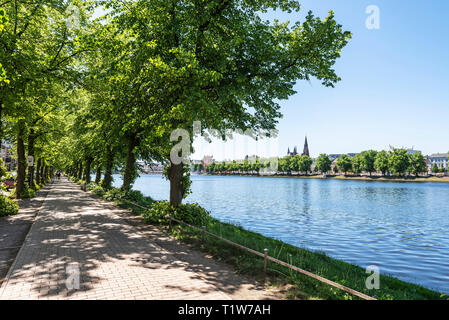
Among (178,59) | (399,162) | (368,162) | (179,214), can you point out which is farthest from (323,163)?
(178,59)

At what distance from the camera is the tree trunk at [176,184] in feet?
43.7

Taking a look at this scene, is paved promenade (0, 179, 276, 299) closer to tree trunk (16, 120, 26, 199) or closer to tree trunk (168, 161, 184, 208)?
tree trunk (168, 161, 184, 208)

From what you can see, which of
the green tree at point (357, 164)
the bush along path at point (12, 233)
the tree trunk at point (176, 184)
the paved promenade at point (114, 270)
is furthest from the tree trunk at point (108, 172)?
the green tree at point (357, 164)

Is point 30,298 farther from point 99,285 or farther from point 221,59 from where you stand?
point 221,59

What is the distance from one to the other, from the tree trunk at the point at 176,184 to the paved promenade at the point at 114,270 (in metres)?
2.23

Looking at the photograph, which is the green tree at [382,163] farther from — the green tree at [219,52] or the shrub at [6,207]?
the shrub at [6,207]

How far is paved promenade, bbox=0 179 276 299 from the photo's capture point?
5816mm

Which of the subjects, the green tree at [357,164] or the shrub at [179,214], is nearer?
the shrub at [179,214]

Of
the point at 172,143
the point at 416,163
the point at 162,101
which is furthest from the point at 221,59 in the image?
the point at 416,163

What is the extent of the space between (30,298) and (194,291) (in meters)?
3.06

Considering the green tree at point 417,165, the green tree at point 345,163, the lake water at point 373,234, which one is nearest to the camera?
the lake water at point 373,234

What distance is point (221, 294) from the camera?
5855mm

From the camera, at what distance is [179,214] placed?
12.7m

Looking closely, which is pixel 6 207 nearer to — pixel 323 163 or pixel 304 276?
pixel 304 276
